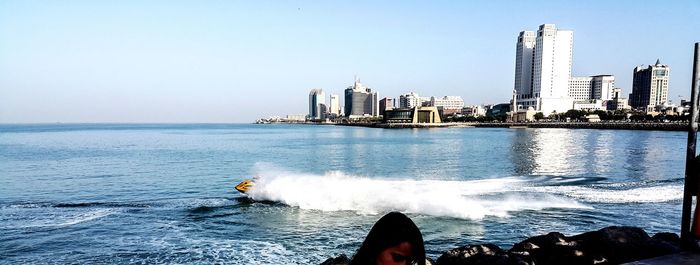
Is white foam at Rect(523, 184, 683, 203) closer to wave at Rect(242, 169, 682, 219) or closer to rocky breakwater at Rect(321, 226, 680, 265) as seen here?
wave at Rect(242, 169, 682, 219)

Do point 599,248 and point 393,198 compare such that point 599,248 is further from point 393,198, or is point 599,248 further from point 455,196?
point 393,198

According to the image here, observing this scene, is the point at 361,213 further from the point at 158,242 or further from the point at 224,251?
the point at 158,242

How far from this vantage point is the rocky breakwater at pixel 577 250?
952cm

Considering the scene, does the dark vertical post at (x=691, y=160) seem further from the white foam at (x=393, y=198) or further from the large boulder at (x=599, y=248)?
the white foam at (x=393, y=198)

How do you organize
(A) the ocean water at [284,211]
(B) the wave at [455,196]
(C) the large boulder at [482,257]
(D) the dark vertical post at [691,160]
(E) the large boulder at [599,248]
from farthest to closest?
1. (B) the wave at [455,196]
2. (A) the ocean water at [284,211]
3. (E) the large boulder at [599,248]
4. (C) the large boulder at [482,257]
5. (D) the dark vertical post at [691,160]

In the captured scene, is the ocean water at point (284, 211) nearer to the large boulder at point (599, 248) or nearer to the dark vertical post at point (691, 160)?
the large boulder at point (599, 248)

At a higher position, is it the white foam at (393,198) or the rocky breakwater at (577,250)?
the rocky breakwater at (577,250)

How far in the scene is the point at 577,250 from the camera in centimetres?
1010

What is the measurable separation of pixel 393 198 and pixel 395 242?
72.3 feet

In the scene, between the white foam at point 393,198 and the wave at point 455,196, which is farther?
the wave at point 455,196

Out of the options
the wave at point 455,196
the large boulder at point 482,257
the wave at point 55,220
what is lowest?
the wave at point 55,220

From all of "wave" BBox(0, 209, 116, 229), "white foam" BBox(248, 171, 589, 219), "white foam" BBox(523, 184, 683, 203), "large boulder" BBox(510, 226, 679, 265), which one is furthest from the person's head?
"white foam" BBox(523, 184, 683, 203)

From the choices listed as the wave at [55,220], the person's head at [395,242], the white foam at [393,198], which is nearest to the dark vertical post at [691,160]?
the person's head at [395,242]

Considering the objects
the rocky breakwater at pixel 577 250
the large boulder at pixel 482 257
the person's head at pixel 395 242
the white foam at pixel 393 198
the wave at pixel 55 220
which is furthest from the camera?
the white foam at pixel 393 198
